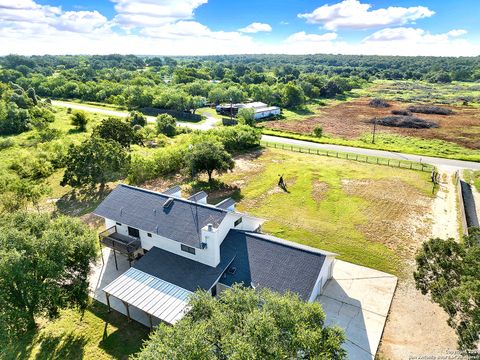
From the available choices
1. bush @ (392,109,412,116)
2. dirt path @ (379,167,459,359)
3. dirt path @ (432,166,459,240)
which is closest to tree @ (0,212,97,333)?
dirt path @ (379,167,459,359)

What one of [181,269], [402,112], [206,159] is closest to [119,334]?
→ [181,269]

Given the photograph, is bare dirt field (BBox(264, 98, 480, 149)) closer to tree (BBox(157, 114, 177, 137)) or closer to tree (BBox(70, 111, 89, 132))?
tree (BBox(157, 114, 177, 137))

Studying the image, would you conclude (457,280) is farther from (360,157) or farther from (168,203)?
(360,157)

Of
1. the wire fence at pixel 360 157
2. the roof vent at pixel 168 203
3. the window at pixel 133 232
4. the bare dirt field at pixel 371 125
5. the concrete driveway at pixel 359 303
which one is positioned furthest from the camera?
the bare dirt field at pixel 371 125

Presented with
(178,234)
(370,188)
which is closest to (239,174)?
(370,188)

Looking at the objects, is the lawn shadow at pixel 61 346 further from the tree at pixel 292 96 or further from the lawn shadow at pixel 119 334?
the tree at pixel 292 96

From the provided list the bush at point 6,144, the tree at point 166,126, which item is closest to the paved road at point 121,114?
the tree at point 166,126
